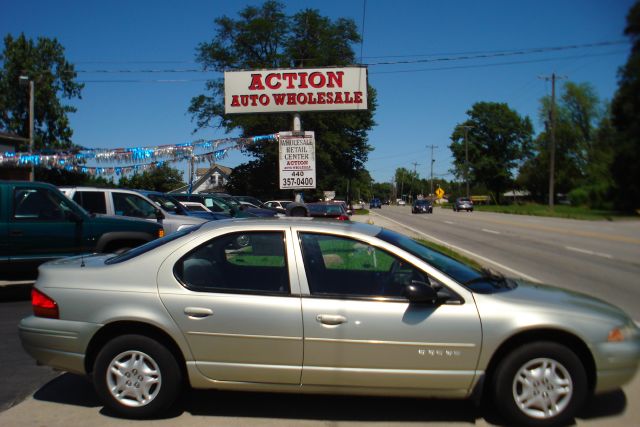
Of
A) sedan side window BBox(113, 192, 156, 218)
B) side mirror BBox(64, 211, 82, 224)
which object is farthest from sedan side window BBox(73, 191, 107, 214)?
side mirror BBox(64, 211, 82, 224)

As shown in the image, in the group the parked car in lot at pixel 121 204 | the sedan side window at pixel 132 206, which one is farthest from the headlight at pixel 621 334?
the sedan side window at pixel 132 206

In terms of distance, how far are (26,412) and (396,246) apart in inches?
127

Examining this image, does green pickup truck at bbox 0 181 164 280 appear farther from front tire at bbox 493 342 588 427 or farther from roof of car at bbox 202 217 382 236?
front tire at bbox 493 342 588 427

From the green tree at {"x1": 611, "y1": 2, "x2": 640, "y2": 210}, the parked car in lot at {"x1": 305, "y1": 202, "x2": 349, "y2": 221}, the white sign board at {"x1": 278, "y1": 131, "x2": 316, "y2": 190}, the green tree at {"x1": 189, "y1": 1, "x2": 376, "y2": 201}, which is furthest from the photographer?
the green tree at {"x1": 189, "y1": 1, "x2": 376, "y2": 201}

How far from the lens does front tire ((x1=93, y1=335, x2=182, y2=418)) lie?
421cm

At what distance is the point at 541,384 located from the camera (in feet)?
13.3

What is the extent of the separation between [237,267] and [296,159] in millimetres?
11781

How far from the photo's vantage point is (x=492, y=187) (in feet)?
314

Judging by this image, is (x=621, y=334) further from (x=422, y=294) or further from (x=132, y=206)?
(x=132, y=206)

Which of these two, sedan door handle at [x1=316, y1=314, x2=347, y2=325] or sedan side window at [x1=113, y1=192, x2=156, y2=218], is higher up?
sedan side window at [x1=113, y1=192, x2=156, y2=218]

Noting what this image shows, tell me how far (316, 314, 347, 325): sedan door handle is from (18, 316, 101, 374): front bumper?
171 cm

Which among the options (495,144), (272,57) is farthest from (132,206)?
(495,144)

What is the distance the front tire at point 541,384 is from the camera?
4016 mm

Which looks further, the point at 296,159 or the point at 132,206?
the point at 296,159
